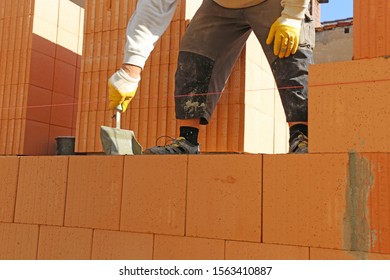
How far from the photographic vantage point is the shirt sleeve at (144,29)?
3061mm

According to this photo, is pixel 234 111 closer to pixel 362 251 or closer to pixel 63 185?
pixel 63 185

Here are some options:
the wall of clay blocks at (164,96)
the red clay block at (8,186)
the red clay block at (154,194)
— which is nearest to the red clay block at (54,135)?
the wall of clay blocks at (164,96)

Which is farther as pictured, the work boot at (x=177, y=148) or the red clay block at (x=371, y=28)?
the work boot at (x=177, y=148)

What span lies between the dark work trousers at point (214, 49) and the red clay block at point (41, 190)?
0.99 meters

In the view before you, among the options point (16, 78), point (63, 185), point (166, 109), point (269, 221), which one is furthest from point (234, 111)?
point (16, 78)

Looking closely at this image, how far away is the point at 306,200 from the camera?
2035 millimetres

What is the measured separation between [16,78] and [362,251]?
271 inches

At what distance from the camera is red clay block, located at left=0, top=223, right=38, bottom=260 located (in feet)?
9.52

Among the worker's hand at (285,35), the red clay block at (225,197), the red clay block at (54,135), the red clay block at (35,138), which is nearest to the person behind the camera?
the red clay block at (225,197)

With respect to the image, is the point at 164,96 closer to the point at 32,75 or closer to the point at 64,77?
the point at 32,75

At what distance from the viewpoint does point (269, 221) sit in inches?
83.7

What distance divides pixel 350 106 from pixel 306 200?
A: 0.49m

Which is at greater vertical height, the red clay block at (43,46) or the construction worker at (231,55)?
the red clay block at (43,46)

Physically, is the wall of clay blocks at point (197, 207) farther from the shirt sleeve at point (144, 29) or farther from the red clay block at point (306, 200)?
the shirt sleeve at point (144, 29)
